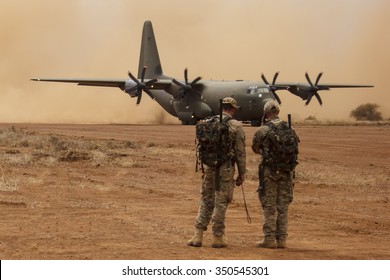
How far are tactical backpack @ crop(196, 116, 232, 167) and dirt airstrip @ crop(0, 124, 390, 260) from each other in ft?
4.01

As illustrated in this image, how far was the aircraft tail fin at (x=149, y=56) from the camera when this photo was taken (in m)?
60.4

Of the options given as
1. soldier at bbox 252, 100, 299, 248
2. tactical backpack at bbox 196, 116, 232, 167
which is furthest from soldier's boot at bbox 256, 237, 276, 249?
tactical backpack at bbox 196, 116, 232, 167

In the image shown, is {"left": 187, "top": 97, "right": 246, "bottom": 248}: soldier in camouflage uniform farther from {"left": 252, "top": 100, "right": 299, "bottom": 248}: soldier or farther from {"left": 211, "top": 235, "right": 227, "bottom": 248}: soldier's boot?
{"left": 252, "top": 100, "right": 299, "bottom": 248}: soldier

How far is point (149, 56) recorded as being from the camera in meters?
61.0

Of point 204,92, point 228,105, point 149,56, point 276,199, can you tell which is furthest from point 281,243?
point 149,56

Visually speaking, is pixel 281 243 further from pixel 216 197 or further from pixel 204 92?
pixel 204 92

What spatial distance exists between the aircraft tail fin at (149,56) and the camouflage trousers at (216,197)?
48890 millimetres

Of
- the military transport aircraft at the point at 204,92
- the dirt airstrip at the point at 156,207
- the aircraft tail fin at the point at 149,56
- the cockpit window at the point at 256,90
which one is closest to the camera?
the dirt airstrip at the point at 156,207

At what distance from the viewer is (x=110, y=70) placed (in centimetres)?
7844

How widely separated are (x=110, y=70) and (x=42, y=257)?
68989mm

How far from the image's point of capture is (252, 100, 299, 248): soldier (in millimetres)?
11305

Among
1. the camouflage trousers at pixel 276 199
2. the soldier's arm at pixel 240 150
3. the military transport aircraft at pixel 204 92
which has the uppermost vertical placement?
the military transport aircraft at pixel 204 92

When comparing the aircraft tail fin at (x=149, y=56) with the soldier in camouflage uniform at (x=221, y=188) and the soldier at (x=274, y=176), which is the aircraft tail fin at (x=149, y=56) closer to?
the soldier at (x=274, y=176)

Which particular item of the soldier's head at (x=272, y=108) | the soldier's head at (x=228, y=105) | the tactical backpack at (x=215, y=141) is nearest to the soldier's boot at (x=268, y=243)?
the tactical backpack at (x=215, y=141)
